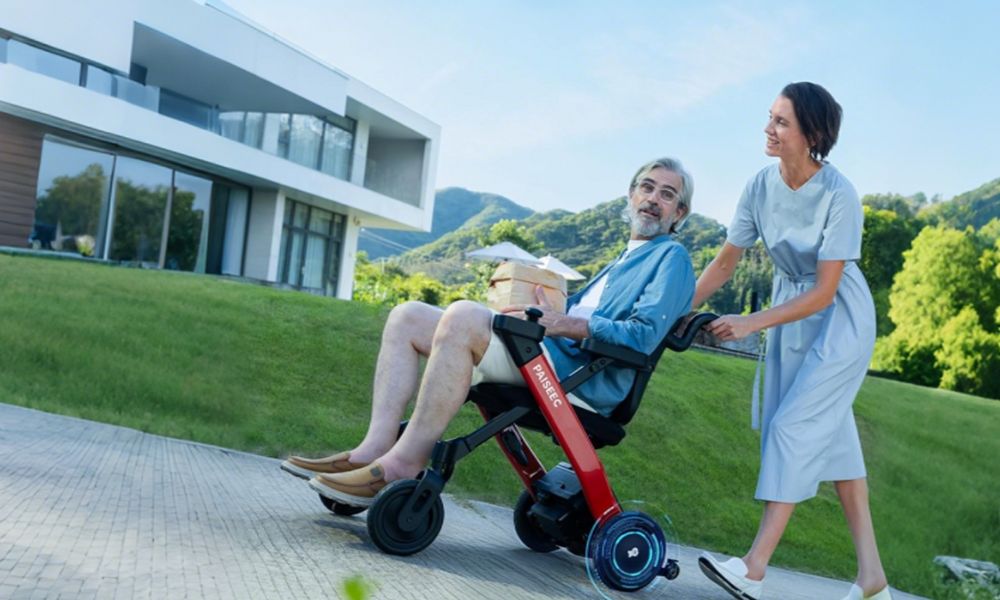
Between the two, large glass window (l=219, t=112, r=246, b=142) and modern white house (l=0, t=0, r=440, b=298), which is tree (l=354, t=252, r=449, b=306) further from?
large glass window (l=219, t=112, r=246, b=142)

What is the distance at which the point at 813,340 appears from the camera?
11.6 ft

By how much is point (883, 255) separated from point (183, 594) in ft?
189

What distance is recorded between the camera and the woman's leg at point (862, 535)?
11.4ft

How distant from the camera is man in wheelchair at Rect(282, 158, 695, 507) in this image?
3.14 m

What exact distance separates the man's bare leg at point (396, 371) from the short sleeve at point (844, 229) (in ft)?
4.26

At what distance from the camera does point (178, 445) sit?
597 cm

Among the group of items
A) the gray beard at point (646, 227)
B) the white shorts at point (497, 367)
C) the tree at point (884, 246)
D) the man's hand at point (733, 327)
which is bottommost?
the white shorts at point (497, 367)

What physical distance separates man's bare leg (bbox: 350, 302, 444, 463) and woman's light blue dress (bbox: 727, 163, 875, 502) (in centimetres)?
122

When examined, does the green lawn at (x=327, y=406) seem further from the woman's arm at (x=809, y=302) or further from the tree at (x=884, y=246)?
the tree at (x=884, y=246)

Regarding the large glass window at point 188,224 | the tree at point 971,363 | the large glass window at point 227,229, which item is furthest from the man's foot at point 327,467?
the tree at point 971,363

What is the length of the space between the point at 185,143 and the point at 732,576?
66.6ft

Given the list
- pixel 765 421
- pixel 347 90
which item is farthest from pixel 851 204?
pixel 347 90

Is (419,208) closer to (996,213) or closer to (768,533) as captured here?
(768,533)

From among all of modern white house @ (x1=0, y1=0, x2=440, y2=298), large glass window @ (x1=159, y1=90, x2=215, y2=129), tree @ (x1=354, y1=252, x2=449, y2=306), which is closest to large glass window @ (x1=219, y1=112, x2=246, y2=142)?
modern white house @ (x1=0, y1=0, x2=440, y2=298)
